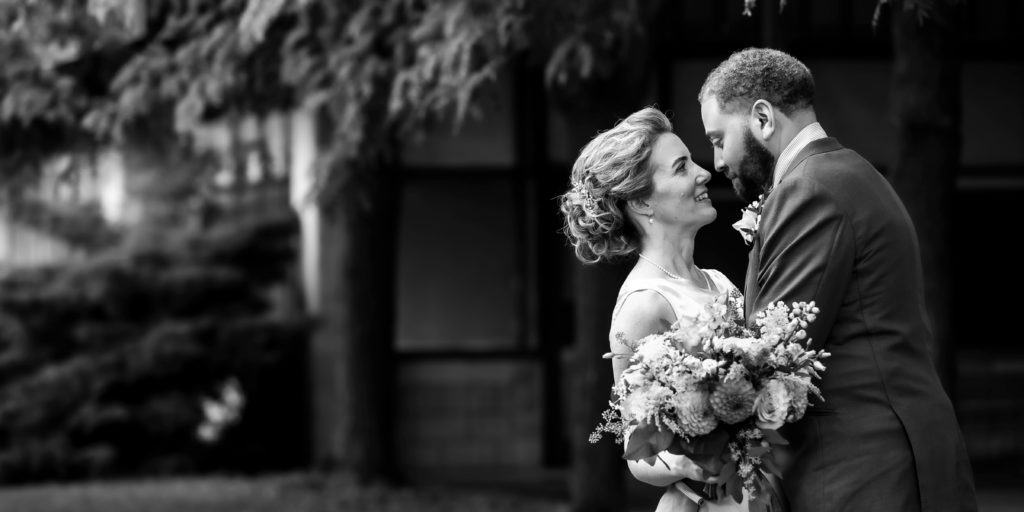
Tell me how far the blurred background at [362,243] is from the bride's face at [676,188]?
10.4 feet

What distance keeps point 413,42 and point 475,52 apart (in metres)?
0.67

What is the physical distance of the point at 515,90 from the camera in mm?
12938

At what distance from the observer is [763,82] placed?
380 centimetres

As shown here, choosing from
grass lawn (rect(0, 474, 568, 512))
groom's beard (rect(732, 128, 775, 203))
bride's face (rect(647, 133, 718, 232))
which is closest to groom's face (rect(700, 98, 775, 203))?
groom's beard (rect(732, 128, 775, 203))

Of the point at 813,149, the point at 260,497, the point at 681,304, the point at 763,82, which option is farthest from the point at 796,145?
the point at 260,497

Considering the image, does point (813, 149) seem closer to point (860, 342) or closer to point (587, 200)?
point (860, 342)

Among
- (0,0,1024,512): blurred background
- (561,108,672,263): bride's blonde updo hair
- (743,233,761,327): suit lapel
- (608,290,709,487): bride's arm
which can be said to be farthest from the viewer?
(0,0,1024,512): blurred background

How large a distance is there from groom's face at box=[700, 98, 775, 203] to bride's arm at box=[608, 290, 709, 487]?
0.41m

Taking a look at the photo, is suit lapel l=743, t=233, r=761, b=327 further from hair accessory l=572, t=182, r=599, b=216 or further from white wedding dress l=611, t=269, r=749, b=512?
hair accessory l=572, t=182, r=599, b=216

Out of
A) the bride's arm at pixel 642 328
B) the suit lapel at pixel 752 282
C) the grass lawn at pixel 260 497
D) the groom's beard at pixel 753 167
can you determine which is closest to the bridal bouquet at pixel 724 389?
the suit lapel at pixel 752 282

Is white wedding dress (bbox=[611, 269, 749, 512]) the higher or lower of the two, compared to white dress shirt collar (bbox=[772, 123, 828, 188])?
lower

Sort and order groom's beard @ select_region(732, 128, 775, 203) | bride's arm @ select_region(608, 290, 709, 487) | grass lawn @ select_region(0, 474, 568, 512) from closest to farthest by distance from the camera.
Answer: groom's beard @ select_region(732, 128, 775, 203)
bride's arm @ select_region(608, 290, 709, 487)
grass lawn @ select_region(0, 474, 568, 512)

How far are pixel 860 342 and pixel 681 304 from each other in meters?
0.60

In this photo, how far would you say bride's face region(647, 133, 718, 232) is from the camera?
4.21 meters
